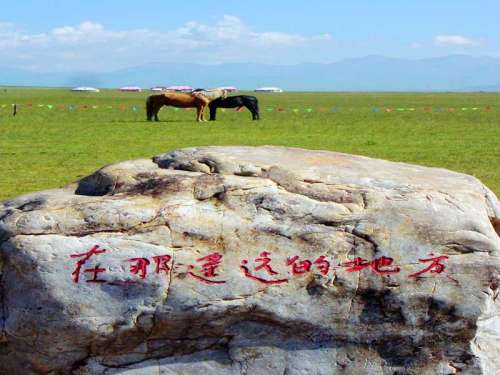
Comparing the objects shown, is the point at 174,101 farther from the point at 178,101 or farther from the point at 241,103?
the point at 241,103

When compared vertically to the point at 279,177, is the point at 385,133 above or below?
below

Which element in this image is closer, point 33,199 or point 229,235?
point 229,235

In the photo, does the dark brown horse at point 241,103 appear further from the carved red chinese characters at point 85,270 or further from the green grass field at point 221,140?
the carved red chinese characters at point 85,270

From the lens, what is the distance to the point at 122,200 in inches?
252

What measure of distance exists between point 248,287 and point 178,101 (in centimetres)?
3073

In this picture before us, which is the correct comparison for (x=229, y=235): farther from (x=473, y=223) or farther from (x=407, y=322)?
(x=473, y=223)

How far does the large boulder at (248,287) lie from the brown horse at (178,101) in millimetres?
29102

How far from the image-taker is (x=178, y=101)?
119ft

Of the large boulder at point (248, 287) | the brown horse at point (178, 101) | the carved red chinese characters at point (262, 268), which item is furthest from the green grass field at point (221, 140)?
the carved red chinese characters at point (262, 268)

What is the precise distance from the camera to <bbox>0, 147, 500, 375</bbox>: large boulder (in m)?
6.05

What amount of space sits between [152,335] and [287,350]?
1.02m

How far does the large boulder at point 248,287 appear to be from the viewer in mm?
6055

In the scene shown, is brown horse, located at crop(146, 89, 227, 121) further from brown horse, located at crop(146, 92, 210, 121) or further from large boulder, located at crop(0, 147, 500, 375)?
large boulder, located at crop(0, 147, 500, 375)

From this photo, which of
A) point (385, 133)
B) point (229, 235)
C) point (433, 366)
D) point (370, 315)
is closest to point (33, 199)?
point (229, 235)
